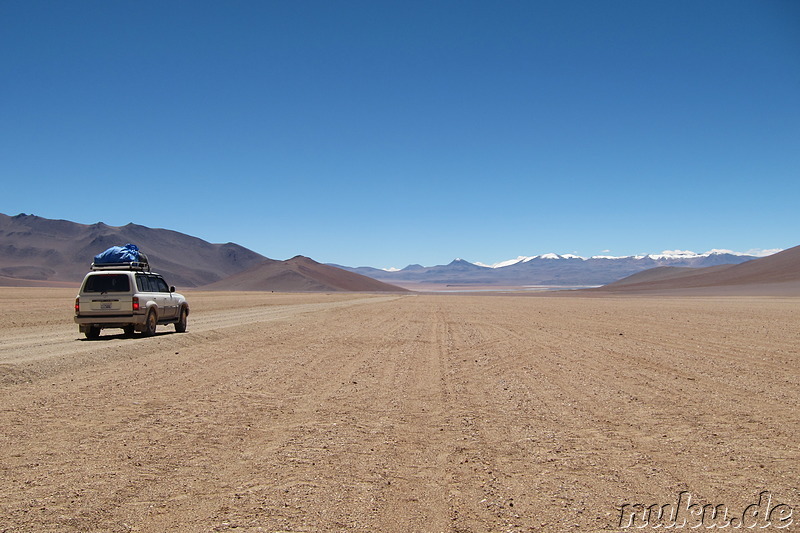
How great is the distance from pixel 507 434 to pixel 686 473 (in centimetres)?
218

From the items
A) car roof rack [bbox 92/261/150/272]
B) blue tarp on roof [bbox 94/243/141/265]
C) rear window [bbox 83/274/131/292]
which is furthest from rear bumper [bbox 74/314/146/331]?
blue tarp on roof [bbox 94/243/141/265]

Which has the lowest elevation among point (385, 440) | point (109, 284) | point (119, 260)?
point (385, 440)

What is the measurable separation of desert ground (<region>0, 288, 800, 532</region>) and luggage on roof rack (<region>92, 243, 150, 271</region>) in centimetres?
642

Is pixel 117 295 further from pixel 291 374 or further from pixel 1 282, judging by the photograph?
pixel 1 282

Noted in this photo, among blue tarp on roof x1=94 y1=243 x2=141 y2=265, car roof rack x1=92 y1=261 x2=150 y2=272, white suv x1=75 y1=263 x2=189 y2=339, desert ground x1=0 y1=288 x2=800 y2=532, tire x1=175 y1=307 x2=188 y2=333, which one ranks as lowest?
desert ground x1=0 y1=288 x2=800 y2=532

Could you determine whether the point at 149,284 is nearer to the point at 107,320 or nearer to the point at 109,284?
the point at 109,284

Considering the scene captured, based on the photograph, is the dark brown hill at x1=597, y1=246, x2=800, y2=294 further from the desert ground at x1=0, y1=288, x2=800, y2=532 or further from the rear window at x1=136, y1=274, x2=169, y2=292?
the desert ground at x1=0, y1=288, x2=800, y2=532

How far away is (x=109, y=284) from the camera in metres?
19.9

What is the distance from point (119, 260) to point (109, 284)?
9.07ft

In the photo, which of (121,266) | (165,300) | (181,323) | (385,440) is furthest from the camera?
(181,323)

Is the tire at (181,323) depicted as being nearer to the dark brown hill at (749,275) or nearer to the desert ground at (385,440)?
the desert ground at (385,440)

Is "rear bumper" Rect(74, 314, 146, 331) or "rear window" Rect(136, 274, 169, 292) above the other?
"rear window" Rect(136, 274, 169, 292)

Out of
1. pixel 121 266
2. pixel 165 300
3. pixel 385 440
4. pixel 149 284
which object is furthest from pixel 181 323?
pixel 385 440

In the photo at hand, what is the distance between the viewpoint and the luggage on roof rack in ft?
71.5
